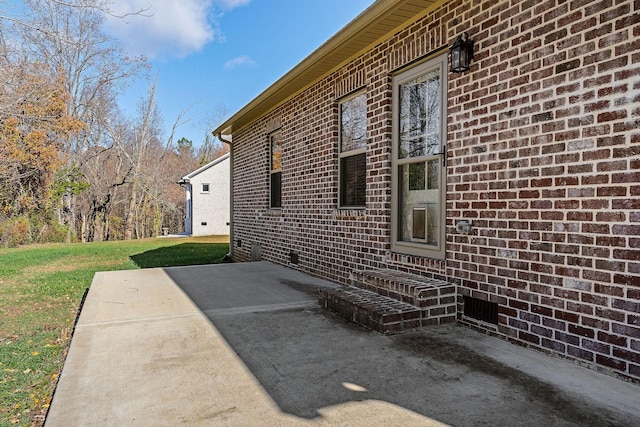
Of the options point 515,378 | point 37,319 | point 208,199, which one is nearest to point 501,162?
point 515,378

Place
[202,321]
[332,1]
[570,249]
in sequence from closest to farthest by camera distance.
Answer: [570,249] → [202,321] → [332,1]

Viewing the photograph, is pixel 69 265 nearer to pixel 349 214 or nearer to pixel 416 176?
pixel 349 214

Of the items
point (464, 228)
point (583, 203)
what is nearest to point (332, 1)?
point (464, 228)

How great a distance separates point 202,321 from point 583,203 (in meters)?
3.09

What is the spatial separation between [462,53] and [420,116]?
2.75ft

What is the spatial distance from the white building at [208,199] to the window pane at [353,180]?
58.1ft

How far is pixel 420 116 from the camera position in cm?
415

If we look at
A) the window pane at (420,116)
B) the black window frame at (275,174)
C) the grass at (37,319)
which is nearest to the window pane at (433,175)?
the window pane at (420,116)

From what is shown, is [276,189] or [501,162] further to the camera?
[276,189]

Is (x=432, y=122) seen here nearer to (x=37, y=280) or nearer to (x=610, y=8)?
(x=610, y=8)

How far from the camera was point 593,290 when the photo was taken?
2496mm

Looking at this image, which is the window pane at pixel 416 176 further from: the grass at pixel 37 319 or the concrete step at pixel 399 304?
the grass at pixel 37 319

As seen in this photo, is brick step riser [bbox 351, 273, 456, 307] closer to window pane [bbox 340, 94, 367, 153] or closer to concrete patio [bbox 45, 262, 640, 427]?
concrete patio [bbox 45, 262, 640, 427]

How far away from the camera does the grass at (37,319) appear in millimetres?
2646
